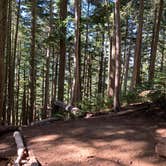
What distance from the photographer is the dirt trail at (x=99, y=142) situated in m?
5.59

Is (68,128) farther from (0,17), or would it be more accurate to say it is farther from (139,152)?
(0,17)

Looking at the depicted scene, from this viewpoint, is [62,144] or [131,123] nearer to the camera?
[62,144]

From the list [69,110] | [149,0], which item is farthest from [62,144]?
[149,0]

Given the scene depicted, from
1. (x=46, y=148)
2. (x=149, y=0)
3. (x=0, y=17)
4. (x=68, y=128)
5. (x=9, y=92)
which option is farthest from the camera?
(x=149, y=0)

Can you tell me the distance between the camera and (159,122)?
25.6 ft

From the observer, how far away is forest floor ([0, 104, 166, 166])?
5598 millimetres

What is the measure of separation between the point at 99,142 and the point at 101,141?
3.1 inches

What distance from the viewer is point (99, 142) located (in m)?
6.45

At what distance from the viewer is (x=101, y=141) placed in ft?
21.4

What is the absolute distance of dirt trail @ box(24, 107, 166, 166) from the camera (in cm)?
559

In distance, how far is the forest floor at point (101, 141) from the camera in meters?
5.60

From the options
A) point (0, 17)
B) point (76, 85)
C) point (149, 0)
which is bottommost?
point (76, 85)

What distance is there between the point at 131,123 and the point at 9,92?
12.9m

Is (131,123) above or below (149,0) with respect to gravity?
below
